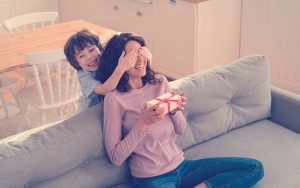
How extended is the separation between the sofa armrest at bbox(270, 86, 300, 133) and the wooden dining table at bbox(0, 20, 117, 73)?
1.06 metres

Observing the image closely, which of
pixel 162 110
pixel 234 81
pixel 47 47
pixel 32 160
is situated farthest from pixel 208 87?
pixel 47 47

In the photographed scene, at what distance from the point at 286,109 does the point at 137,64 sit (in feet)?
3.20

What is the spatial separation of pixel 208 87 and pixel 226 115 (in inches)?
7.9

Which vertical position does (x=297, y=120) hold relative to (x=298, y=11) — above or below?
below

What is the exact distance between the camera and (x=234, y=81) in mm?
2490

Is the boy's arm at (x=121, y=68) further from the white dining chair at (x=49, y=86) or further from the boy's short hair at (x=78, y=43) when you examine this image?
the white dining chair at (x=49, y=86)

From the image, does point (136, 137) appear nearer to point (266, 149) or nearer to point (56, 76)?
point (266, 149)

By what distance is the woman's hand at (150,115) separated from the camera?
71.8 inches

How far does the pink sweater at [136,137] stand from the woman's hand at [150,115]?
5cm

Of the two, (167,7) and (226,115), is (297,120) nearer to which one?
(226,115)

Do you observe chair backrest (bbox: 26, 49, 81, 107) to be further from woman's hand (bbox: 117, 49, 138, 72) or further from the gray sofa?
woman's hand (bbox: 117, 49, 138, 72)

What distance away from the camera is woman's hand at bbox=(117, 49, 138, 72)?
6.42 ft

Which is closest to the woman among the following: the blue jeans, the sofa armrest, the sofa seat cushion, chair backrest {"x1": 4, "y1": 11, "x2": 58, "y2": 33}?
the blue jeans

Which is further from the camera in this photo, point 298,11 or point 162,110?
point 298,11
